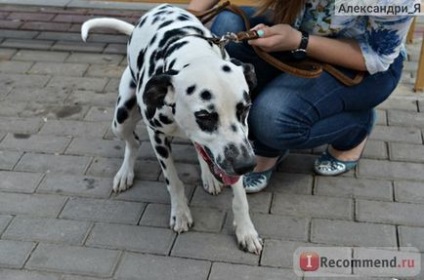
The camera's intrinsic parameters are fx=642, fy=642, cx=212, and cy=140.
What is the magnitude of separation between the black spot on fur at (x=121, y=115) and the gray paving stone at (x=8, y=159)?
86cm

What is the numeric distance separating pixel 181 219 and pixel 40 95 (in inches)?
77.3

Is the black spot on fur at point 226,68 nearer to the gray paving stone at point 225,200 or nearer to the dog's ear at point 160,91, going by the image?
the dog's ear at point 160,91

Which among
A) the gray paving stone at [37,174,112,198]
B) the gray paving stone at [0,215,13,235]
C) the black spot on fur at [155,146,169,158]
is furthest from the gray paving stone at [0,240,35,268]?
the black spot on fur at [155,146,169,158]

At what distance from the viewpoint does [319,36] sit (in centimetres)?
342

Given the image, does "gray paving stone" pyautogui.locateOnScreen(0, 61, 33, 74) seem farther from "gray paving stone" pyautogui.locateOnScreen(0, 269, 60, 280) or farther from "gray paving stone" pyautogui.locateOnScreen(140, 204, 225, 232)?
"gray paving stone" pyautogui.locateOnScreen(0, 269, 60, 280)

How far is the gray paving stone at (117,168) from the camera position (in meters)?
3.88

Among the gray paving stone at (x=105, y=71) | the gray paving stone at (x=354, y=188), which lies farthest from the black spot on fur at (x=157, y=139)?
the gray paving stone at (x=105, y=71)

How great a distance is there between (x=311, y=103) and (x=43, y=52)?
2.85 meters

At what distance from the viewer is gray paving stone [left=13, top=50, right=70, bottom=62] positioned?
533 cm

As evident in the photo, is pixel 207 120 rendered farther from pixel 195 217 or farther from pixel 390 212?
pixel 390 212

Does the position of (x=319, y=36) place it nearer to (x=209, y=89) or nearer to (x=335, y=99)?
(x=335, y=99)

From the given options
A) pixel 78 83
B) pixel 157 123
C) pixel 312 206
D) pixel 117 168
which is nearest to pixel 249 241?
pixel 312 206

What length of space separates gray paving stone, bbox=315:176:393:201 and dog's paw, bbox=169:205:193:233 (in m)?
0.77

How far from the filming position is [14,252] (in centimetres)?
333
